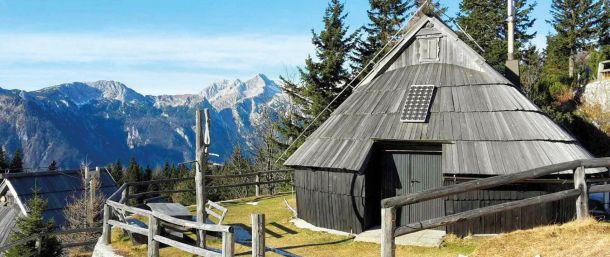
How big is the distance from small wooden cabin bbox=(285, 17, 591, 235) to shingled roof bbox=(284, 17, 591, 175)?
0.03 meters

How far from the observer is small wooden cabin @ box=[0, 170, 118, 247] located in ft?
124

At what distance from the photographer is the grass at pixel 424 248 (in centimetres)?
814

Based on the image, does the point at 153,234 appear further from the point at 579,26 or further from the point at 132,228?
the point at 579,26

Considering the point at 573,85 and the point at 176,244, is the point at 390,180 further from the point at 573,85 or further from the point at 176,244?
the point at 573,85

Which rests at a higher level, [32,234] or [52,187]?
[32,234]

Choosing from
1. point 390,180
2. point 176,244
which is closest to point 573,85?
point 390,180

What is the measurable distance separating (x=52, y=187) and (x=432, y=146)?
125 feet

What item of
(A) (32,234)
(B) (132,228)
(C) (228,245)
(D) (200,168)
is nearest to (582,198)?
(C) (228,245)

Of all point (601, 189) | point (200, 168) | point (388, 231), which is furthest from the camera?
point (200, 168)

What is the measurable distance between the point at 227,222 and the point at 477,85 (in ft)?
33.7

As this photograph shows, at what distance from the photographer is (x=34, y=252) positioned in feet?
60.1

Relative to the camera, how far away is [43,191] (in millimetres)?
39625

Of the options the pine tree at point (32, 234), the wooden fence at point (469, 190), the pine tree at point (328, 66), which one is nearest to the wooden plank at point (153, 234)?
the wooden fence at point (469, 190)

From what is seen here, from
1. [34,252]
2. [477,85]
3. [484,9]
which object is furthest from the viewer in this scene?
[484,9]
